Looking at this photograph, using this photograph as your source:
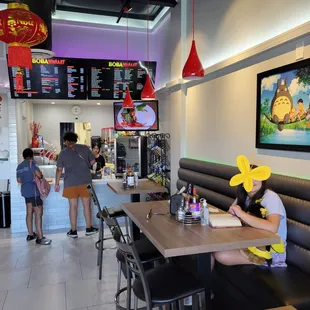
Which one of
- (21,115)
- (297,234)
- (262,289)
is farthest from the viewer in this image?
(21,115)

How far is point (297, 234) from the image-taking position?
2537 millimetres

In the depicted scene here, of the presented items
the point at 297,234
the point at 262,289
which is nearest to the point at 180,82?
the point at 297,234

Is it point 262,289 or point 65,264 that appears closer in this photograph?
point 262,289

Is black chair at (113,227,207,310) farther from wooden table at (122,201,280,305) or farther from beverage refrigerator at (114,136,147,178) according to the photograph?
Result: beverage refrigerator at (114,136,147,178)

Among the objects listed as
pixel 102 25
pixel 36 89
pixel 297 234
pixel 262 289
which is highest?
pixel 102 25

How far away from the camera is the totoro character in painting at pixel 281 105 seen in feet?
9.10

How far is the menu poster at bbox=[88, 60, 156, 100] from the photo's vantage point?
5797 mm

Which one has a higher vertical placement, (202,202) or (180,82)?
(180,82)

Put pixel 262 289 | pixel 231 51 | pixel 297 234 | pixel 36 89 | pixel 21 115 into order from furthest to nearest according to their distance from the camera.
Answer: pixel 21 115 < pixel 36 89 < pixel 231 51 < pixel 297 234 < pixel 262 289

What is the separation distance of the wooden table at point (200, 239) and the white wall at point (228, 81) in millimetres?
778

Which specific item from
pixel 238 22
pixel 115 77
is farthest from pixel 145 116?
pixel 238 22

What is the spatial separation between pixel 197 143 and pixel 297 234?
232 cm

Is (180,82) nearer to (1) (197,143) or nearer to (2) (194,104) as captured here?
(2) (194,104)

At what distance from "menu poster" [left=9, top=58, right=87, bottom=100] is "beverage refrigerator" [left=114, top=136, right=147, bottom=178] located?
1.29 metres
